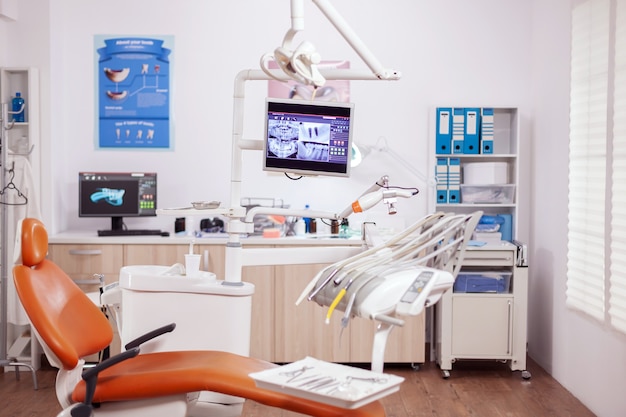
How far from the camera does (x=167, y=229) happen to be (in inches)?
202

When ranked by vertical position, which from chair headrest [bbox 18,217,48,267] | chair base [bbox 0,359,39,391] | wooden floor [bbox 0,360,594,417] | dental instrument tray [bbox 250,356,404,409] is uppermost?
chair headrest [bbox 18,217,48,267]

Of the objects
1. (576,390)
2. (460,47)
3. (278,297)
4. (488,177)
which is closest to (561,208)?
(488,177)

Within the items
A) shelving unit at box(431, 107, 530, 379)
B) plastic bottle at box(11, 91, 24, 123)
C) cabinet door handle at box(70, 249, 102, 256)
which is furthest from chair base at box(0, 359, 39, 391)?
shelving unit at box(431, 107, 530, 379)

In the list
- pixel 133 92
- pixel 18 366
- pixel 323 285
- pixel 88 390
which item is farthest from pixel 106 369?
pixel 133 92

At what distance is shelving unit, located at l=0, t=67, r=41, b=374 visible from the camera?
452 cm

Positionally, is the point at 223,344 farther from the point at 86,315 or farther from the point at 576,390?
the point at 576,390

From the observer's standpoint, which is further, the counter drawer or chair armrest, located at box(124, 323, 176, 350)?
the counter drawer

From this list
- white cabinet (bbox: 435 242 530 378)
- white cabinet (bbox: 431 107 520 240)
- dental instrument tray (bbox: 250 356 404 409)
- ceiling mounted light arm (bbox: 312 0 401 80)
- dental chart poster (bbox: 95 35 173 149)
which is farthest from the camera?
dental chart poster (bbox: 95 35 173 149)

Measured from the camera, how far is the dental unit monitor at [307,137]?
117 inches

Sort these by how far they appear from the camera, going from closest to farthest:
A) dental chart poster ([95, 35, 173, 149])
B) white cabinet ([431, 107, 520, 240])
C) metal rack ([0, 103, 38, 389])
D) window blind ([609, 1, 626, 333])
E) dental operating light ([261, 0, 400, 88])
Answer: dental operating light ([261, 0, 400, 88]) < window blind ([609, 1, 626, 333]) < metal rack ([0, 103, 38, 389]) < white cabinet ([431, 107, 520, 240]) < dental chart poster ([95, 35, 173, 149])

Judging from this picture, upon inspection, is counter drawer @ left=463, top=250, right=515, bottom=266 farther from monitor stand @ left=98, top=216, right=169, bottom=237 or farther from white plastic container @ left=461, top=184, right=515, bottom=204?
monitor stand @ left=98, top=216, right=169, bottom=237

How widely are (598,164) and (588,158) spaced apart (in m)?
0.13

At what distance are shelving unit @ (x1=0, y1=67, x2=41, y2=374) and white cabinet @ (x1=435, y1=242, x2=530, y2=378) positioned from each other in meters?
2.50

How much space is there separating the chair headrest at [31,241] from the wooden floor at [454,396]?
1390 millimetres
